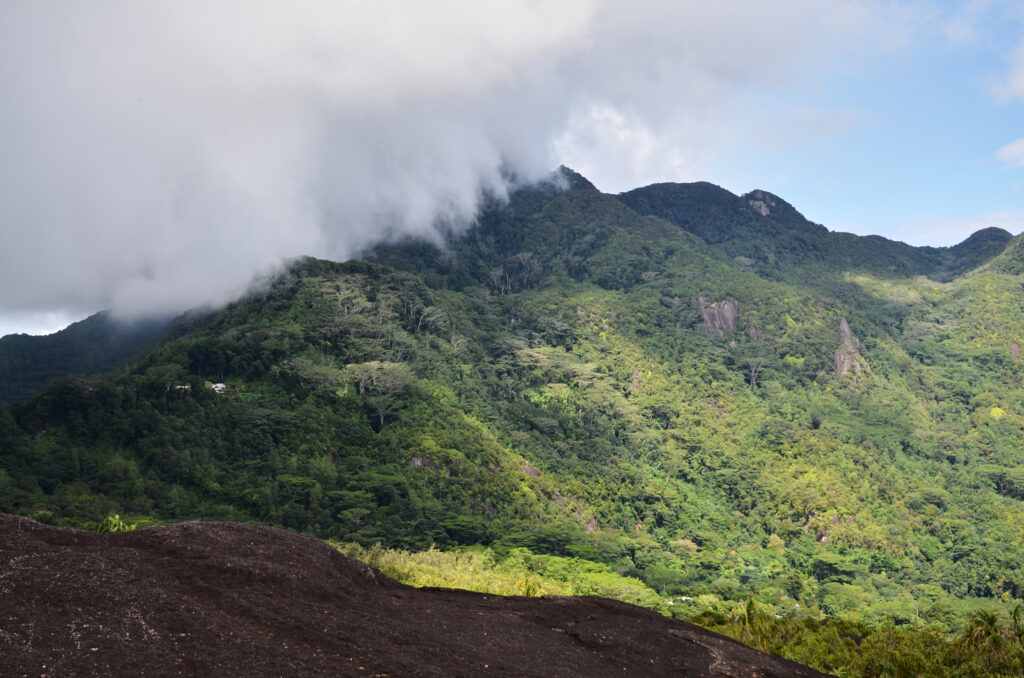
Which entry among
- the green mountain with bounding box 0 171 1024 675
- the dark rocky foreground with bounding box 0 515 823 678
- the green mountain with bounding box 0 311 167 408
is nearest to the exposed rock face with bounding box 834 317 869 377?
the green mountain with bounding box 0 171 1024 675

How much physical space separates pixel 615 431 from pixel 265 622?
332 feet

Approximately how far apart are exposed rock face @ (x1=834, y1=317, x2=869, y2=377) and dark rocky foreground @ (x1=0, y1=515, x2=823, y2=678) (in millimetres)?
124742

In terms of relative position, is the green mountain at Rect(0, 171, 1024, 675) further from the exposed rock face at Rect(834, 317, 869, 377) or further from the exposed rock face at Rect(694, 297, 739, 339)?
the exposed rock face at Rect(834, 317, 869, 377)

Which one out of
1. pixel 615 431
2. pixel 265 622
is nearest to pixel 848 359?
pixel 615 431

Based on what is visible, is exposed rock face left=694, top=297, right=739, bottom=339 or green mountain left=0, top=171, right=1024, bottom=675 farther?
exposed rock face left=694, top=297, right=739, bottom=339

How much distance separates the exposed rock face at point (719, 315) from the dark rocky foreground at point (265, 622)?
4979 inches

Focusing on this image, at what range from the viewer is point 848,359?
131 meters

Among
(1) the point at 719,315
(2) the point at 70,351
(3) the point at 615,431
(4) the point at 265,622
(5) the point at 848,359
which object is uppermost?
(2) the point at 70,351

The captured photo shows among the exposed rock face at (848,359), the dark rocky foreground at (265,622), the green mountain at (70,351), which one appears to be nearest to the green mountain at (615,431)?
the exposed rock face at (848,359)

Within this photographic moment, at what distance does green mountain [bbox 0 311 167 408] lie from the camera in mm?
123812

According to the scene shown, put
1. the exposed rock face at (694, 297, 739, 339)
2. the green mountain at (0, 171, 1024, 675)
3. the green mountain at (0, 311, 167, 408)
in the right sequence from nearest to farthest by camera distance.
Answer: the green mountain at (0, 171, 1024, 675), the green mountain at (0, 311, 167, 408), the exposed rock face at (694, 297, 739, 339)

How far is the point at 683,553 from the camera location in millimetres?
84188

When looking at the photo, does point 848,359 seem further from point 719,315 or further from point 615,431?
point 615,431

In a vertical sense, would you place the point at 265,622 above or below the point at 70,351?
below
